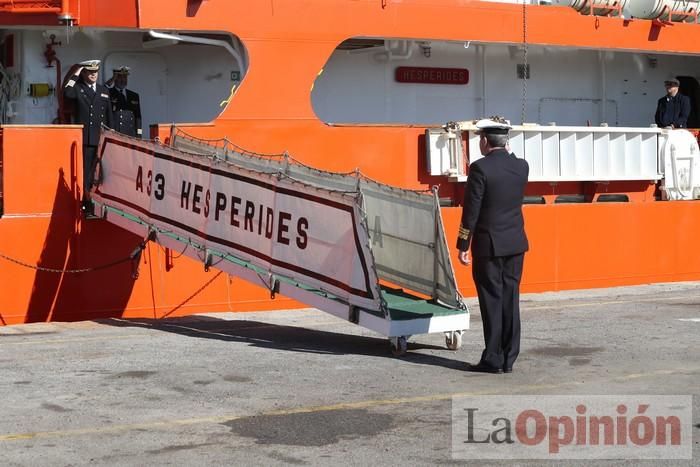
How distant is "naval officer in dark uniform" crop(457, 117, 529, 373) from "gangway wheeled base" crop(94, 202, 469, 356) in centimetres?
57

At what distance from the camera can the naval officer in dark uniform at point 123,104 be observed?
11.4 meters

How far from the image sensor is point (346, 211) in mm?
8297

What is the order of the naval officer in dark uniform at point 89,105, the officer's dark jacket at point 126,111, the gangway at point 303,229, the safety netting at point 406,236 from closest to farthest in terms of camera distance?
1. the gangway at point 303,229
2. the safety netting at point 406,236
3. the naval officer in dark uniform at point 89,105
4. the officer's dark jacket at point 126,111

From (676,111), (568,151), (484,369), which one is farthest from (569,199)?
(484,369)

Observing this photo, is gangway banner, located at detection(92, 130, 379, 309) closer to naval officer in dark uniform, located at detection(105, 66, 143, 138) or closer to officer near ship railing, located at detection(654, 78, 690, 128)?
naval officer in dark uniform, located at detection(105, 66, 143, 138)

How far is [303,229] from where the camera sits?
873 cm

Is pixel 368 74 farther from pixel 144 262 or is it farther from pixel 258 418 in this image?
pixel 258 418

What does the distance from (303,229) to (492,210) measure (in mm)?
1600

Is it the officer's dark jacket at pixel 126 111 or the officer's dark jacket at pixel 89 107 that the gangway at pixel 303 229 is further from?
the officer's dark jacket at pixel 126 111

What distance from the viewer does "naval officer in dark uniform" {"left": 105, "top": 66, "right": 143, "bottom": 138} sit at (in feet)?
37.6

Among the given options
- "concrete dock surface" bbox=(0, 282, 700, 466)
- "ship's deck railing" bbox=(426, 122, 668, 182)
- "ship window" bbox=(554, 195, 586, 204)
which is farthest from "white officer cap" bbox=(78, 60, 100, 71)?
"ship window" bbox=(554, 195, 586, 204)

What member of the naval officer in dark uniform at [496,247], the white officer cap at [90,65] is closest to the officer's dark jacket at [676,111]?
the white officer cap at [90,65]

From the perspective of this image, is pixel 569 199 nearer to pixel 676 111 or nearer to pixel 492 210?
pixel 676 111

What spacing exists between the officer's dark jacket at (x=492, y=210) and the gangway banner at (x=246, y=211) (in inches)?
31.7
